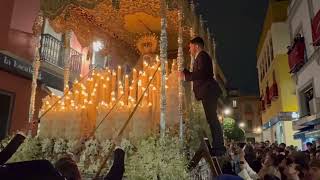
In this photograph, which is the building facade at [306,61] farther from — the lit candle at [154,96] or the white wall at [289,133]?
the lit candle at [154,96]

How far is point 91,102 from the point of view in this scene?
7359 millimetres

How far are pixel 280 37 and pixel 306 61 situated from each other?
8.25 metres

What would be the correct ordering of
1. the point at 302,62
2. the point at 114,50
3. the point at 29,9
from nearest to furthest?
the point at 114,50 → the point at 29,9 → the point at 302,62

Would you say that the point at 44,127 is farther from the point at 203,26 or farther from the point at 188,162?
the point at 203,26

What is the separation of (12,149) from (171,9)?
5.20 meters

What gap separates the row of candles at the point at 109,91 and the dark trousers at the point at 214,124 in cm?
163

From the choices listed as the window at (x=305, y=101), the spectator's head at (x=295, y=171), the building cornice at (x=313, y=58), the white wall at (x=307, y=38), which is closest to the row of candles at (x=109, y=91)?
the spectator's head at (x=295, y=171)

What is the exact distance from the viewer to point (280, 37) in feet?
76.0

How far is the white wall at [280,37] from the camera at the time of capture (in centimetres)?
2312

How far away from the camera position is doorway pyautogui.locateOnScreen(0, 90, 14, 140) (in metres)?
10.7

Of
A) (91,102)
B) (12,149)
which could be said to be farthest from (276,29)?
(12,149)

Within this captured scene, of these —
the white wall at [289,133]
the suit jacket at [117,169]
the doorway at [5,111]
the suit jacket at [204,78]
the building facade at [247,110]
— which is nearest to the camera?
the suit jacket at [117,169]

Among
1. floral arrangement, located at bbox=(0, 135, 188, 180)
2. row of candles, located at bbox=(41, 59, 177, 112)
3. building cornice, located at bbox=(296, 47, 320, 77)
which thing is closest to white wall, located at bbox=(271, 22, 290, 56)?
building cornice, located at bbox=(296, 47, 320, 77)

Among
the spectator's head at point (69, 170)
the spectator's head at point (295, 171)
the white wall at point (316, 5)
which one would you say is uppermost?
the white wall at point (316, 5)
